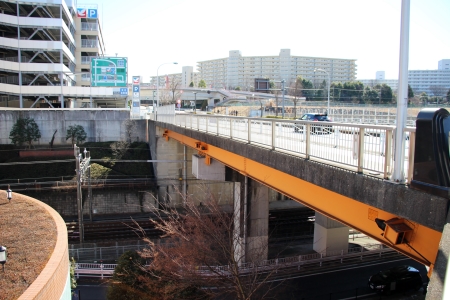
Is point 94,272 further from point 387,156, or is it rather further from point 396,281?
point 387,156

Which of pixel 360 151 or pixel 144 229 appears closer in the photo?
pixel 360 151

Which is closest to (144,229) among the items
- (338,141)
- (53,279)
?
(53,279)

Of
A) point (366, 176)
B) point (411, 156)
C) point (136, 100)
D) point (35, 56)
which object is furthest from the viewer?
point (35, 56)

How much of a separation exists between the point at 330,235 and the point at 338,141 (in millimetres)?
13295

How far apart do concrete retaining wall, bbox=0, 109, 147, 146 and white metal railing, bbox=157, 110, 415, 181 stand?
27.7 m

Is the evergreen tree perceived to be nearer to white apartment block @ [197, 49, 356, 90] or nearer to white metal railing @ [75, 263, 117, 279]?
white metal railing @ [75, 263, 117, 279]

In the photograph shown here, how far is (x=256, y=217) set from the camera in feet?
57.6

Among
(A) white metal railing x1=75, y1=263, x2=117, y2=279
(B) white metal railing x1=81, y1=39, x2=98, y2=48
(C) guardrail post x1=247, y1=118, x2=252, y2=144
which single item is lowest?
(A) white metal railing x1=75, y1=263, x2=117, y2=279

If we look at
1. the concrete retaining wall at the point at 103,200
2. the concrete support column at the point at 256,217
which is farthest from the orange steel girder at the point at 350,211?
the concrete retaining wall at the point at 103,200

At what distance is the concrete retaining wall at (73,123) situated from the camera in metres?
36.0

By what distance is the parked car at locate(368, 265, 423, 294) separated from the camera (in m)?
14.6

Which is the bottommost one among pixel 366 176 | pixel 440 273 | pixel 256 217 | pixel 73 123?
pixel 256 217

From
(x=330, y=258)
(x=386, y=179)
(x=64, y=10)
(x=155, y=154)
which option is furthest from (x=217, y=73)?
(x=386, y=179)

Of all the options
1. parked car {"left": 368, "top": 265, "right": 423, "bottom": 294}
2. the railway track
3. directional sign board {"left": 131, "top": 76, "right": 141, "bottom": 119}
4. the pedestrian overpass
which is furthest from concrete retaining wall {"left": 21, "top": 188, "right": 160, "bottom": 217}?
the pedestrian overpass
